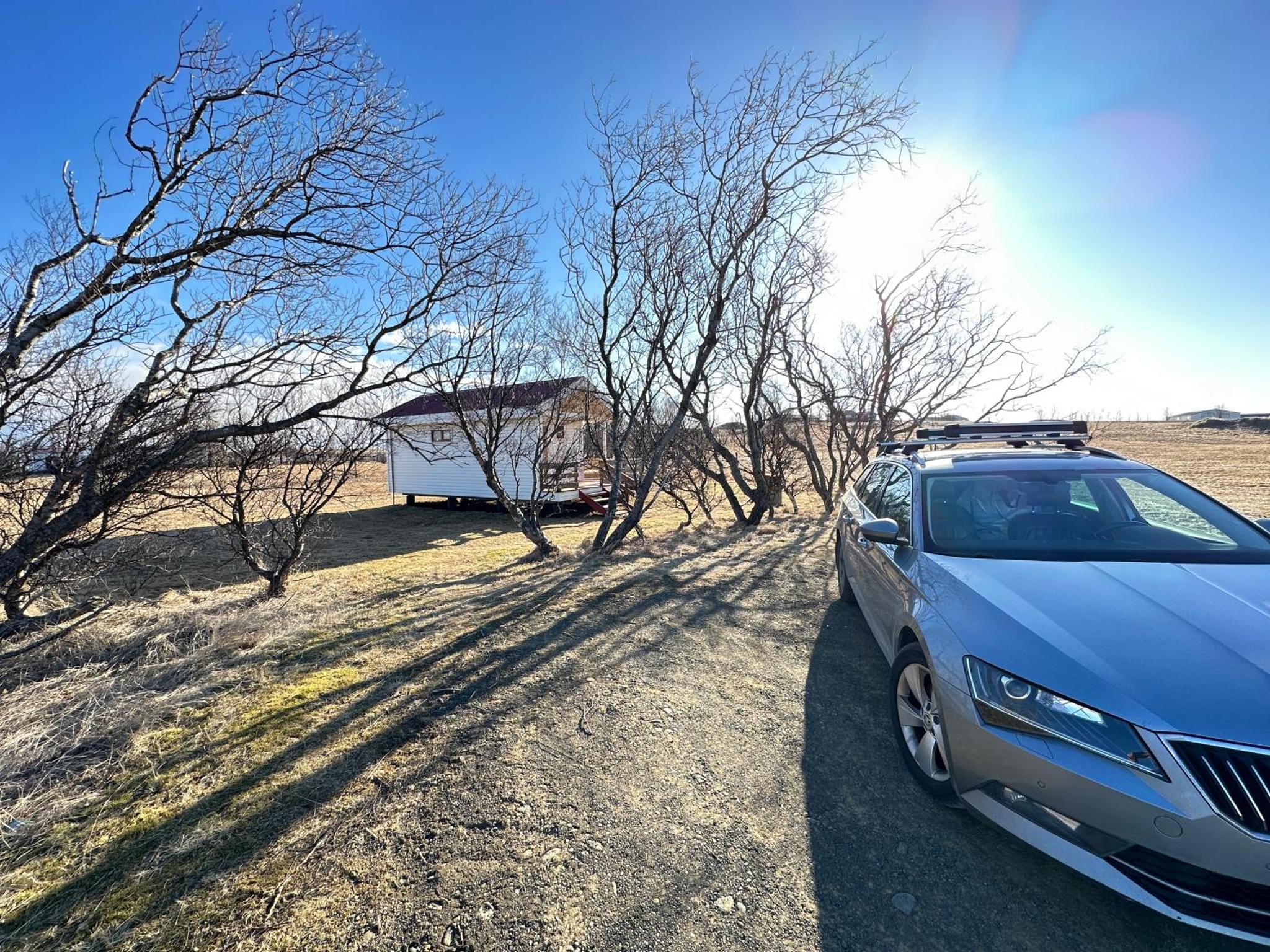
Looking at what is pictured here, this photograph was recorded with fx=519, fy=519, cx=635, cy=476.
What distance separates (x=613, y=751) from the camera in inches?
102

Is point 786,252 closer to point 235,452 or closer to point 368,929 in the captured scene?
point 235,452

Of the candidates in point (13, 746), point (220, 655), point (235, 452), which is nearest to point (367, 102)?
point (235, 452)

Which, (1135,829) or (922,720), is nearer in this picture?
(1135,829)

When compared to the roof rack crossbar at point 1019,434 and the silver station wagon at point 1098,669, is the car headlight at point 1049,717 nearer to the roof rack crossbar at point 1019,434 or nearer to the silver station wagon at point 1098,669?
the silver station wagon at point 1098,669

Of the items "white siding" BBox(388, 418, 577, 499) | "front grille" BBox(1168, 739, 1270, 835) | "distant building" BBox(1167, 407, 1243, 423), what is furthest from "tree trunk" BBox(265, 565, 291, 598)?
"distant building" BBox(1167, 407, 1243, 423)

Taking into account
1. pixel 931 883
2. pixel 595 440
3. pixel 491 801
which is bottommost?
pixel 931 883

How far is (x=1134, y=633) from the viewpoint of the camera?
6.06 ft

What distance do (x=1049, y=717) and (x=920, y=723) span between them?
0.77 m

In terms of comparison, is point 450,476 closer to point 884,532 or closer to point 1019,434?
point 1019,434

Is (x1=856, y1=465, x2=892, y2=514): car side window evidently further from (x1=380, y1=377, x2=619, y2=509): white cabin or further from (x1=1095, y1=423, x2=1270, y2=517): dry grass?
(x1=380, y1=377, x2=619, y2=509): white cabin

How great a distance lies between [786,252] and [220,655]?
10.5 m

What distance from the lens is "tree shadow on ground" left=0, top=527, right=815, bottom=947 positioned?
5.74 ft

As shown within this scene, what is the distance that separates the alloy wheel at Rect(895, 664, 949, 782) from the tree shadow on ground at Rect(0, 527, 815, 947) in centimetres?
186

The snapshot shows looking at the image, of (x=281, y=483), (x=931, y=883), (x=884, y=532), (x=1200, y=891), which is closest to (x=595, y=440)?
(x=281, y=483)
